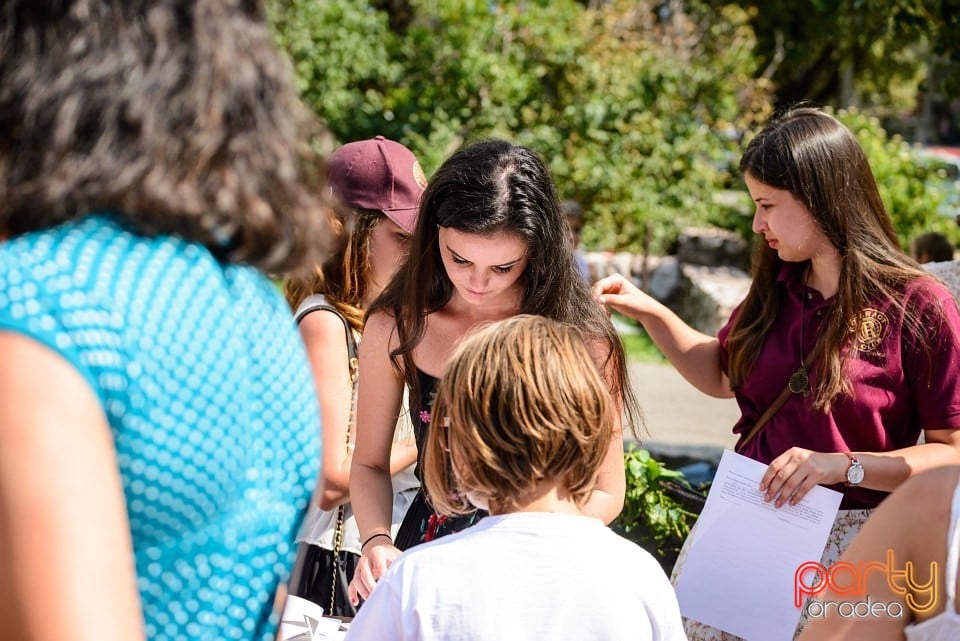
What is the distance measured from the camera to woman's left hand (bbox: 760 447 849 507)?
2.27 metres

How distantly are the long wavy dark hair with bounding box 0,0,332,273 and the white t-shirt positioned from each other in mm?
651

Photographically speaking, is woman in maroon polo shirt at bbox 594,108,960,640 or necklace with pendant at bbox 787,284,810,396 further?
necklace with pendant at bbox 787,284,810,396

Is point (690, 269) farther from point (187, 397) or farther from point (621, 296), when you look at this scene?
point (187, 397)

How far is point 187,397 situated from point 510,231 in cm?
135

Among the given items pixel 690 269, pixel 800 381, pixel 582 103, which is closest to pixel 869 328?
pixel 800 381

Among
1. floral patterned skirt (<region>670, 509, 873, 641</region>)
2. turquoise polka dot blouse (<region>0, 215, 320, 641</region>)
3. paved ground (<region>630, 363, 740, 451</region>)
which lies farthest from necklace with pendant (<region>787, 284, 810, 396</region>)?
paved ground (<region>630, 363, 740, 451</region>)

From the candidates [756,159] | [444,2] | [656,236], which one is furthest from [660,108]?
[756,159]

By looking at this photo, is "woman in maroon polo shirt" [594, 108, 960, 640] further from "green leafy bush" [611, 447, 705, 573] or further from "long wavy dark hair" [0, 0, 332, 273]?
"long wavy dark hair" [0, 0, 332, 273]

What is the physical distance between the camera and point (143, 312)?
941 mm

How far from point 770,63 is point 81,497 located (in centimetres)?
1420

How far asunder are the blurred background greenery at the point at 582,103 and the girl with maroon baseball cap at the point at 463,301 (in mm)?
7296

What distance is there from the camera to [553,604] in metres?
1.48

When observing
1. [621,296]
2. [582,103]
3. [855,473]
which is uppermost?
[621,296]

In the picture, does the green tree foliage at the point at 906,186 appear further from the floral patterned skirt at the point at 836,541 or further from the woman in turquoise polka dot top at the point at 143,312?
the woman in turquoise polka dot top at the point at 143,312
